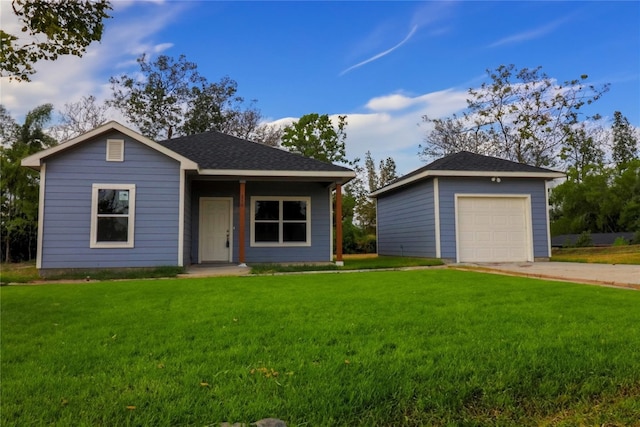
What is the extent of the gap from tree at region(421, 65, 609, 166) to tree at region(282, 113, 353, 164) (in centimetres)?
860

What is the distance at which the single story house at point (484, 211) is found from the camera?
501 inches

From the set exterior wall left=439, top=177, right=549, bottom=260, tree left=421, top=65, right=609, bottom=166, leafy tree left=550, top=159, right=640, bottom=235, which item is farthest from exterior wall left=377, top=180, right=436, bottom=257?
leafy tree left=550, top=159, right=640, bottom=235

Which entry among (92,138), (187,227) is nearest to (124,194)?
(92,138)

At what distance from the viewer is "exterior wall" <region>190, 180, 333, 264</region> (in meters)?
12.6

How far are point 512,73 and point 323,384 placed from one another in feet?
86.8

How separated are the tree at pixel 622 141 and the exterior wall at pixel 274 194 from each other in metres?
33.0

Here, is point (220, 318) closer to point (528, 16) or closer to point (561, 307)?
point (561, 307)

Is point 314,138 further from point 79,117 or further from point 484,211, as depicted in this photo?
point 484,211

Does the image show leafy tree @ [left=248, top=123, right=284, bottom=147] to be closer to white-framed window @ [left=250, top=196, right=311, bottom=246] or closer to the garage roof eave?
white-framed window @ [left=250, top=196, right=311, bottom=246]

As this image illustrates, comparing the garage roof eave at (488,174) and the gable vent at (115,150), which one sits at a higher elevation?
the gable vent at (115,150)

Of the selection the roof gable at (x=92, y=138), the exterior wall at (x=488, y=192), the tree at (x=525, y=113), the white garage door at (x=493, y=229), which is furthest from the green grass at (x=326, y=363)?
the tree at (x=525, y=113)

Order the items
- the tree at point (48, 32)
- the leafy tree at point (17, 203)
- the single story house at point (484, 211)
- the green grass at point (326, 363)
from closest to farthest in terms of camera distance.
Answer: the green grass at point (326, 363)
the tree at point (48, 32)
the single story house at point (484, 211)
the leafy tree at point (17, 203)

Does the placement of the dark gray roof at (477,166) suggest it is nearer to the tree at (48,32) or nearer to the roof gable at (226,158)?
the roof gable at (226,158)

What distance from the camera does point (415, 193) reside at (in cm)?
1436
